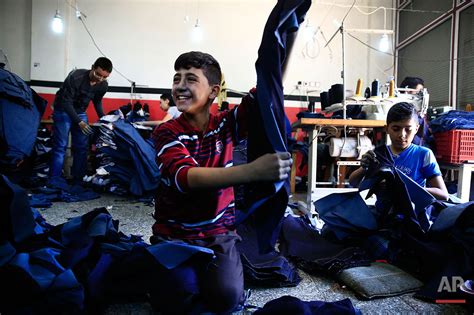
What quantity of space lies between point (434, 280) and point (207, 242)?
2.80 ft

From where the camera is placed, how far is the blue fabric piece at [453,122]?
2.48 m

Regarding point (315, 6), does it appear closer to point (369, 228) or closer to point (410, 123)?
point (410, 123)

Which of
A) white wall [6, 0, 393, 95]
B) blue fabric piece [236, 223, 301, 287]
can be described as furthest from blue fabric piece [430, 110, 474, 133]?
white wall [6, 0, 393, 95]

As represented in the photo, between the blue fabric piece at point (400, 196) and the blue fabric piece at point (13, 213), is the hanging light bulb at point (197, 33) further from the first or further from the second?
the blue fabric piece at point (13, 213)

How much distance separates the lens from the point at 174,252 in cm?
104

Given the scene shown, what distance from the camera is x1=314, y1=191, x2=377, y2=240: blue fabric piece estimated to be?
65.4 inches

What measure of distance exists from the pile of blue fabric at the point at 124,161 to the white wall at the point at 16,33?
3307 millimetres

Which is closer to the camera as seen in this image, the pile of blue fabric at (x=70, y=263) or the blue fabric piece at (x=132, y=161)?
the pile of blue fabric at (x=70, y=263)

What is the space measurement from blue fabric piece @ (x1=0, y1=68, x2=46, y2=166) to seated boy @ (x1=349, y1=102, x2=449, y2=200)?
6.71 feet

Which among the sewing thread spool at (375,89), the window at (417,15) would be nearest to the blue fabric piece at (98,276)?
the sewing thread spool at (375,89)

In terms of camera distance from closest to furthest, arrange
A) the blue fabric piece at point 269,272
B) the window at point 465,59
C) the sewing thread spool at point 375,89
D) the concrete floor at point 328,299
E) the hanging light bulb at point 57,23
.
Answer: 1. the concrete floor at point 328,299
2. the blue fabric piece at point 269,272
3. the sewing thread spool at point 375,89
4. the window at point 465,59
5. the hanging light bulb at point 57,23

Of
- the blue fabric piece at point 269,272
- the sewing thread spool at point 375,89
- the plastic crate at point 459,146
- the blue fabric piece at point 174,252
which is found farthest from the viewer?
the sewing thread spool at point 375,89

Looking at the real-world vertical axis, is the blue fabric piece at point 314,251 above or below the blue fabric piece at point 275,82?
below

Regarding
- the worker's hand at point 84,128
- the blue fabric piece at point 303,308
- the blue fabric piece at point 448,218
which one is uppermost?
the worker's hand at point 84,128
